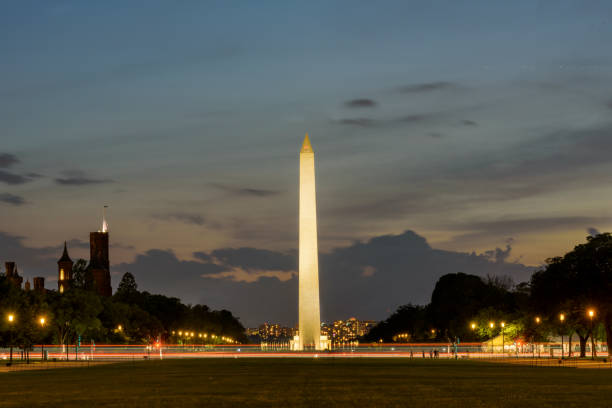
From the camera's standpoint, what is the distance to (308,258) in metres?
97.6

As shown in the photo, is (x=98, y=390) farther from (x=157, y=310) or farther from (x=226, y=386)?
(x=157, y=310)

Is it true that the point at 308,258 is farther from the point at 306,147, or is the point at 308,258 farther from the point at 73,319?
the point at 73,319

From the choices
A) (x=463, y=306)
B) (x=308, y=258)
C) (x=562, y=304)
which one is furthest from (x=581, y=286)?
(x=463, y=306)

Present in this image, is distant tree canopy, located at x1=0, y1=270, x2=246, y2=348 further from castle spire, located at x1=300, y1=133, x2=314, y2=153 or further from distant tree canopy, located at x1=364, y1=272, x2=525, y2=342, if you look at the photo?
distant tree canopy, located at x1=364, y1=272, x2=525, y2=342

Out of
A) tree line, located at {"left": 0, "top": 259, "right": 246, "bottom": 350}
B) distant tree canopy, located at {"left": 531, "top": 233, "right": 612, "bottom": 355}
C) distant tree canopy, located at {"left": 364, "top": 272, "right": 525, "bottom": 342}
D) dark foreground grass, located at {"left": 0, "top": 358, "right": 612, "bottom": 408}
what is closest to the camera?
dark foreground grass, located at {"left": 0, "top": 358, "right": 612, "bottom": 408}

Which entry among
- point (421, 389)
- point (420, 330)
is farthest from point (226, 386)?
point (420, 330)

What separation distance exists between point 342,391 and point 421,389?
350 cm

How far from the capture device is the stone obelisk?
9619cm

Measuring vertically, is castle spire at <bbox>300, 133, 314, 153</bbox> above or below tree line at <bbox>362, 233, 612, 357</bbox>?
above

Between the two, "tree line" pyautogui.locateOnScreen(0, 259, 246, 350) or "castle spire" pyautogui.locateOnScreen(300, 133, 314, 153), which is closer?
"tree line" pyautogui.locateOnScreen(0, 259, 246, 350)

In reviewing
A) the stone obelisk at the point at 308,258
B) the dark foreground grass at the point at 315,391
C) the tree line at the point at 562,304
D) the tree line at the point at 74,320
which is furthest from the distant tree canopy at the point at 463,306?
the dark foreground grass at the point at 315,391

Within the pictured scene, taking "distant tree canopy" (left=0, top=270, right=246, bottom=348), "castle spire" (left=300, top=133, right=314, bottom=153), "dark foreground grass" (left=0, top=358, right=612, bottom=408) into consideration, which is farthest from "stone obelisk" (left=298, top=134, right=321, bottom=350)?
"dark foreground grass" (left=0, top=358, right=612, bottom=408)

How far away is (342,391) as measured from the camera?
3284 cm

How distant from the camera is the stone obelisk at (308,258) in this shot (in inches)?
3787
